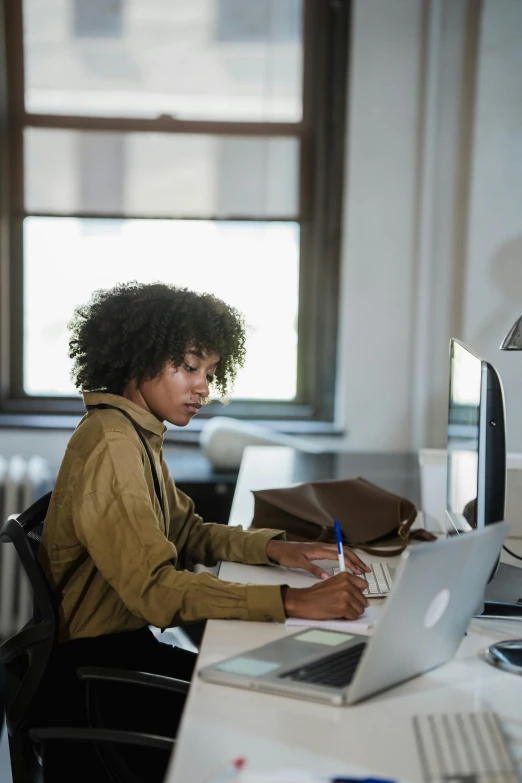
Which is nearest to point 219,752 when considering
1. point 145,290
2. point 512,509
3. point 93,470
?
point 93,470

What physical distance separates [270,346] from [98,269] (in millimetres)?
733

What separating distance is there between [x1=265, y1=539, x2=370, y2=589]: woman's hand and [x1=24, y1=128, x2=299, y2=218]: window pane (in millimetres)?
2015

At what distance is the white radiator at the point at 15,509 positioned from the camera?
125 inches

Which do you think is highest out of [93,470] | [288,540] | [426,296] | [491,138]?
[491,138]

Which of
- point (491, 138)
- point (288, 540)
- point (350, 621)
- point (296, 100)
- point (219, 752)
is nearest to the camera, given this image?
point (219, 752)

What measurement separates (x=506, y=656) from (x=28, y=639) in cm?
70

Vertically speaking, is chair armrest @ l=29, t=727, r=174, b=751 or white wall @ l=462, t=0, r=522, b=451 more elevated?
white wall @ l=462, t=0, r=522, b=451

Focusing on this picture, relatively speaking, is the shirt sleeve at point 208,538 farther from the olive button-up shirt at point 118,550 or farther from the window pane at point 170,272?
the window pane at point 170,272

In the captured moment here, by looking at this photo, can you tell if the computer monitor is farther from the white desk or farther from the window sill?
the window sill

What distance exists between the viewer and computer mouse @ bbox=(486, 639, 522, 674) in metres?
1.18

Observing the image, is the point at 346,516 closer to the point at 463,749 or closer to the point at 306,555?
the point at 306,555

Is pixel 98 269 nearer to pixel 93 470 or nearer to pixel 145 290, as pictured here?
pixel 145 290

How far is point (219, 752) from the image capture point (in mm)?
913

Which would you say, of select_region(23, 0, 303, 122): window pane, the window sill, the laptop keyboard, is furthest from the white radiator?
the laptop keyboard
